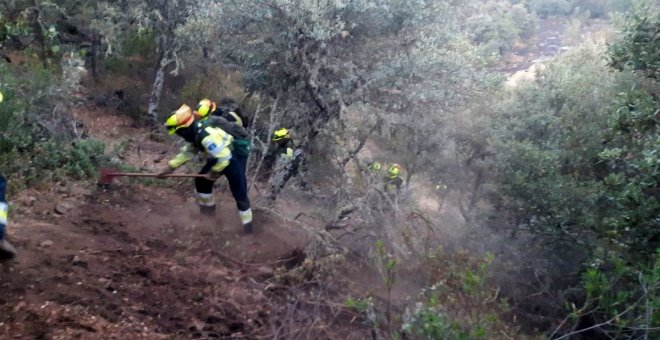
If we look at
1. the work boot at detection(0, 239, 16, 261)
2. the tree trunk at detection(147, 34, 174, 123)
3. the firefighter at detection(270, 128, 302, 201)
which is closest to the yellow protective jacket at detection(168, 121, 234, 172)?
the firefighter at detection(270, 128, 302, 201)

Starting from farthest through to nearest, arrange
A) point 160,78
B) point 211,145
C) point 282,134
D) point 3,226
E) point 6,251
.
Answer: point 160,78 < point 282,134 < point 211,145 < point 6,251 < point 3,226

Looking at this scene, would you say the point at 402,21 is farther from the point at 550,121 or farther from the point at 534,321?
the point at 534,321

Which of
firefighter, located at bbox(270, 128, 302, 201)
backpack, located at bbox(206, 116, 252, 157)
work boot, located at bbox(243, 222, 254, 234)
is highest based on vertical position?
backpack, located at bbox(206, 116, 252, 157)

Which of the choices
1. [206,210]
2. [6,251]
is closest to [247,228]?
[206,210]

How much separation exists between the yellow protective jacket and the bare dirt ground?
34.7 inches

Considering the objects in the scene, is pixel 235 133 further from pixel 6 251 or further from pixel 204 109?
pixel 6 251

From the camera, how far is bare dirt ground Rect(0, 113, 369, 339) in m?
4.89

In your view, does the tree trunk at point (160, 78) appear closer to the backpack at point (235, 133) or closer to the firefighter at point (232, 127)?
the firefighter at point (232, 127)

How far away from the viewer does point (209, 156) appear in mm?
6934

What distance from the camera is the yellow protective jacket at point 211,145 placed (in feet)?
21.9

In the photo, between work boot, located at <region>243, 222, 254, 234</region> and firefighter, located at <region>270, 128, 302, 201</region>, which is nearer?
work boot, located at <region>243, 222, 254, 234</region>

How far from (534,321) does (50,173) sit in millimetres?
6714

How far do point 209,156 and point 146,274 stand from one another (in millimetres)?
1715

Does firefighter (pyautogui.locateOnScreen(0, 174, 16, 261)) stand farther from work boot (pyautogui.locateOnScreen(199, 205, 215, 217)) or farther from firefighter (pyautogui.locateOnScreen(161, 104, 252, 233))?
work boot (pyautogui.locateOnScreen(199, 205, 215, 217))
